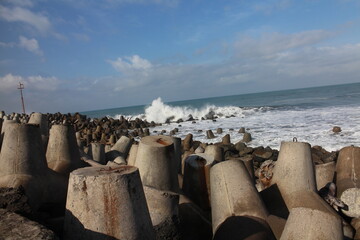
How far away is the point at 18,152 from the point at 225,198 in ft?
7.17

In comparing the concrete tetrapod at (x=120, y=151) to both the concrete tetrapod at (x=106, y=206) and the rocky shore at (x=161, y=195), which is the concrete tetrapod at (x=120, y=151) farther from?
the concrete tetrapod at (x=106, y=206)

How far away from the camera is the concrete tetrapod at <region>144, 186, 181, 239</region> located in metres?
3.08

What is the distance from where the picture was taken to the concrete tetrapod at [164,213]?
3.08 meters

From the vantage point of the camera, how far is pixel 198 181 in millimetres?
4234

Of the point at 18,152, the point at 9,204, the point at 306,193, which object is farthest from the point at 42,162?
the point at 306,193

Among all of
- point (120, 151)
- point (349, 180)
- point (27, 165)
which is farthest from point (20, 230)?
point (120, 151)

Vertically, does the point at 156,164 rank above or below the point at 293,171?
above

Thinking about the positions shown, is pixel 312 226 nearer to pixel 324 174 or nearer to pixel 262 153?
pixel 324 174

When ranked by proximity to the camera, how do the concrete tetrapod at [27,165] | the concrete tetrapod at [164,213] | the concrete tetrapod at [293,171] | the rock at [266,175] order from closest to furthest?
1. the concrete tetrapod at [164,213]
2. the concrete tetrapod at [27,165]
3. the concrete tetrapod at [293,171]
4. the rock at [266,175]

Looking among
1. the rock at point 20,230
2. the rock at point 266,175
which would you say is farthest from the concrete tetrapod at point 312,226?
the rock at point 20,230

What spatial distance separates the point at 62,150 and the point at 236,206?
227 centimetres

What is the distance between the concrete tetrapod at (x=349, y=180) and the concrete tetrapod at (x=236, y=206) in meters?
1.36

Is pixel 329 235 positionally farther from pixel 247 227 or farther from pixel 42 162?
pixel 42 162

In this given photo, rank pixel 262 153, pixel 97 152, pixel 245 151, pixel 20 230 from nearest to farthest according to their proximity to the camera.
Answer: pixel 20 230 → pixel 97 152 → pixel 262 153 → pixel 245 151
